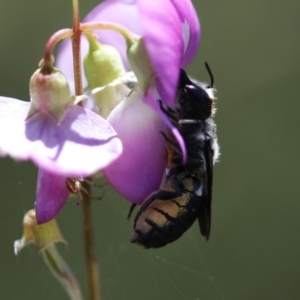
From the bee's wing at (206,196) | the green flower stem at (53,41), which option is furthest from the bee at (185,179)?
the green flower stem at (53,41)

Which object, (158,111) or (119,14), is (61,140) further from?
(119,14)

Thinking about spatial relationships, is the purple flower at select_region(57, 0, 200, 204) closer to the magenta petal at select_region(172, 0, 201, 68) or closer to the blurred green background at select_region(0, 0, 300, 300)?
the magenta petal at select_region(172, 0, 201, 68)

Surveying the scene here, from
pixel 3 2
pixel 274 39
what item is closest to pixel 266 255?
pixel 274 39

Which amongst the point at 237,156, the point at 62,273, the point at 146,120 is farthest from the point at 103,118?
the point at 237,156

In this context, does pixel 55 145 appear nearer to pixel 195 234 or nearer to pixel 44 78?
pixel 44 78

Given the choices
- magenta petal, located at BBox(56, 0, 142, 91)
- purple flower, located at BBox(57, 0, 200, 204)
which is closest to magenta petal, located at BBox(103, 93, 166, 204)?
purple flower, located at BBox(57, 0, 200, 204)

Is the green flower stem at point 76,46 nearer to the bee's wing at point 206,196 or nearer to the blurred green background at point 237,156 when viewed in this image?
the bee's wing at point 206,196
